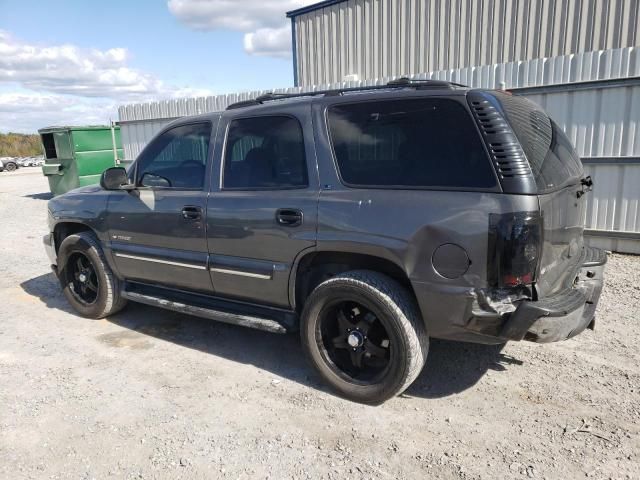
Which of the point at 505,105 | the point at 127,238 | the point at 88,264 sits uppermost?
the point at 505,105

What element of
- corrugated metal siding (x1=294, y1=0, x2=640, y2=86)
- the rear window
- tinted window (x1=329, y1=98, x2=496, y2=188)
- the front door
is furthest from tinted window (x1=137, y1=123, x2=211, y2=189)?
corrugated metal siding (x1=294, y1=0, x2=640, y2=86)

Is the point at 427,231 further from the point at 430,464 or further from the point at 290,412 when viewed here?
the point at 290,412

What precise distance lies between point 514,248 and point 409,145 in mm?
868

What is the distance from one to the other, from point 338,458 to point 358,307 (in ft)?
3.16

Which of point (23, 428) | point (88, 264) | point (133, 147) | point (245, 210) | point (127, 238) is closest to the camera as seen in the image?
point (23, 428)

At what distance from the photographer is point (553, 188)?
2871 millimetres

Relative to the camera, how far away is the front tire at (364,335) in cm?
304

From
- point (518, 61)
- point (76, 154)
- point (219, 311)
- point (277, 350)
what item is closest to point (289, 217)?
point (219, 311)

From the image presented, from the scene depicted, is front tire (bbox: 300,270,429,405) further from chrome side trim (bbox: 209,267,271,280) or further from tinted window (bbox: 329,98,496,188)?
tinted window (bbox: 329,98,496,188)

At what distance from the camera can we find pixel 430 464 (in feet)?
8.77

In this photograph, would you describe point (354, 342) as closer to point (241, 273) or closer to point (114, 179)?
point (241, 273)

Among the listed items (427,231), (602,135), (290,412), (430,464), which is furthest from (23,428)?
(602,135)

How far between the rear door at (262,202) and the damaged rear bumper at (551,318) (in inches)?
51.4

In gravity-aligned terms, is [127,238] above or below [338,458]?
above
